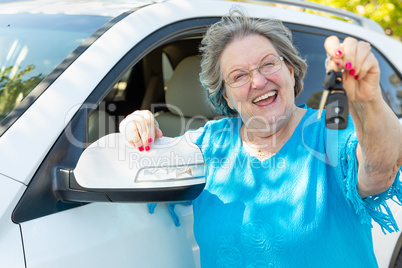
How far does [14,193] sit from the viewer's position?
1210 millimetres

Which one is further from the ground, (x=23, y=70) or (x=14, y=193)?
(x=23, y=70)

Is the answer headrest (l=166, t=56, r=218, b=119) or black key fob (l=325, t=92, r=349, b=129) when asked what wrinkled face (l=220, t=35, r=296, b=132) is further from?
Result: black key fob (l=325, t=92, r=349, b=129)

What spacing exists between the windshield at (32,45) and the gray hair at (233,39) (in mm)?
452

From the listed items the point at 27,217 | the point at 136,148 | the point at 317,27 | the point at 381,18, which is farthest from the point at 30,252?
the point at 381,18

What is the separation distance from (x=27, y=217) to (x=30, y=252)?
0.31 feet

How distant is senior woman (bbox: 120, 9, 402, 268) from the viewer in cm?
139

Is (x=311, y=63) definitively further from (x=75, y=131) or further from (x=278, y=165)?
(x=75, y=131)

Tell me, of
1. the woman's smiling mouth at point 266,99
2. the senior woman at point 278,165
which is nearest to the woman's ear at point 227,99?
the senior woman at point 278,165

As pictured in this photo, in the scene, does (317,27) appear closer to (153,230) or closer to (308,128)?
(308,128)

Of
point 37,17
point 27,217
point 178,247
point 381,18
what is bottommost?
point 178,247

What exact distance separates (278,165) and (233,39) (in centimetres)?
55

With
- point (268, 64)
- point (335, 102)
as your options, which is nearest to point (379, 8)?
point (268, 64)

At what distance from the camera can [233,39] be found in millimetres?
1835

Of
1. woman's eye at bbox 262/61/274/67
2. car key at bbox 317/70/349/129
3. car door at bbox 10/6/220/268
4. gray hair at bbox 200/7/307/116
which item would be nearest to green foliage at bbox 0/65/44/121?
car door at bbox 10/6/220/268
